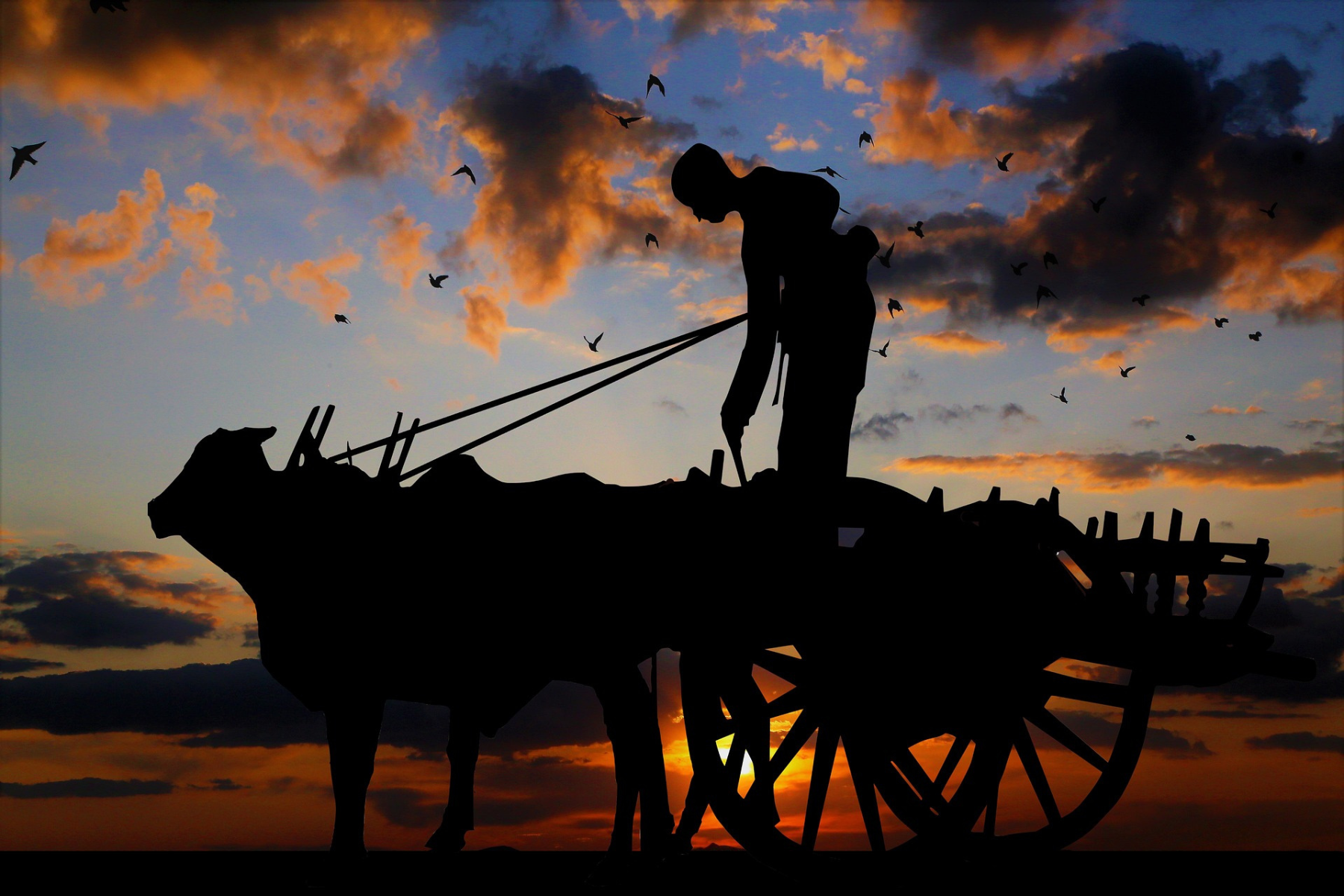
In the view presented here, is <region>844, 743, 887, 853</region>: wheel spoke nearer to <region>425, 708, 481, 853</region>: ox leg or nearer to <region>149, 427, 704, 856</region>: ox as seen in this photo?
<region>149, 427, 704, 856</region>: ox

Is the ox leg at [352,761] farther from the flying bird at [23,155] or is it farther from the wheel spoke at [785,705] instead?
the flying bird at [23,155]

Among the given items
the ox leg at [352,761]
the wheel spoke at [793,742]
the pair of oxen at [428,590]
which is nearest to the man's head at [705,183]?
the pair of oxen at [428,590]

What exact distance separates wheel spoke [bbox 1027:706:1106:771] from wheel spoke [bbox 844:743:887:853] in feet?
4.35

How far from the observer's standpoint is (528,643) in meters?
7.40

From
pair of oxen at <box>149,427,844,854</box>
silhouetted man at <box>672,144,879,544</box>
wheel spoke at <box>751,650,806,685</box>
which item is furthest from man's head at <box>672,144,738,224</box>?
wheel spoke at <box>751,650,806,685</box>

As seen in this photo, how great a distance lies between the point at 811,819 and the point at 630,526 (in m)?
2.31

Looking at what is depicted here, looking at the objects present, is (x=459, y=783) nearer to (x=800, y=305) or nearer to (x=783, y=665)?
(x=783, y=665)

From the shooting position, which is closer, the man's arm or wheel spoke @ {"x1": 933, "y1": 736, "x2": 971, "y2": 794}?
the man's arm

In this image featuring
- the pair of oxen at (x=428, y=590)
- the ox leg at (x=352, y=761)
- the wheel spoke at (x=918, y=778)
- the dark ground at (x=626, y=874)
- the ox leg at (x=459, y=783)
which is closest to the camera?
the wheel spoke at (x=918, y=778)

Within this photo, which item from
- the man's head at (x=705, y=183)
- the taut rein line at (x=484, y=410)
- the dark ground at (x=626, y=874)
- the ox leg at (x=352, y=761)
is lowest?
the dark ground at (x=626, y=874)

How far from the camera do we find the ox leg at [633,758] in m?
7.27

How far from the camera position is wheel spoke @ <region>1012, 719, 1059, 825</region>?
7.18 meters

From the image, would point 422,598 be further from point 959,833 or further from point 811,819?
point 959,833

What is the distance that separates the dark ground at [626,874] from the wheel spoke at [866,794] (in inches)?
8.5
